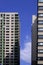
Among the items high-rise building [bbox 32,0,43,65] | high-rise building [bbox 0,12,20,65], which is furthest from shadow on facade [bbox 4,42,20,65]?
high-rise building [bbox 32,0,43,65]

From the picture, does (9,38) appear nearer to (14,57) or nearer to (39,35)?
(14,57)

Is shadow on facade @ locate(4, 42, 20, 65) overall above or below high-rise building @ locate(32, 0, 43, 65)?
below

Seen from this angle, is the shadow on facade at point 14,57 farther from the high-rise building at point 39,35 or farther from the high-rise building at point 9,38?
the high-rise building at point 39,35

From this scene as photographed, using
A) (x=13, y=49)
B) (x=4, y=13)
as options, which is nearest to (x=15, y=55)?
(x=13, y=49)

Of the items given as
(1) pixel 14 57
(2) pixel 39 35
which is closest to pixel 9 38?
(1) pixel 14 57

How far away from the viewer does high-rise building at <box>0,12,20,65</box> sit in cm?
16112

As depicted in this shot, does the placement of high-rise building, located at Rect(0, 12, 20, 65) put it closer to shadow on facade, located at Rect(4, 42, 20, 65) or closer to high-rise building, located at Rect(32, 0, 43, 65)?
shadow on facade, located at Rect(4, 42, 20, 65)

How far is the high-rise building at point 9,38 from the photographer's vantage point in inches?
6344

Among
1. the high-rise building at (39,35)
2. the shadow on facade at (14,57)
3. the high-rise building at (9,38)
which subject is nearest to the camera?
the high-rise building at (39,35)

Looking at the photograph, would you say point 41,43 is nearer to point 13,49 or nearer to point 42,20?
point 42,20

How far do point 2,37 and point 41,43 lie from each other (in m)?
80.5

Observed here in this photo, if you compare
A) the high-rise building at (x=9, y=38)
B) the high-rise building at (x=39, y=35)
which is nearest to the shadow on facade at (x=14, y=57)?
the high-rise building at (x=9, y=38)

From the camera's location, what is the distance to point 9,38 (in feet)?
545

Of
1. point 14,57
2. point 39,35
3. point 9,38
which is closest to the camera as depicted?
point 39,35
